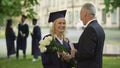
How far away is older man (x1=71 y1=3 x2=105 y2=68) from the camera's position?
7.23 metres

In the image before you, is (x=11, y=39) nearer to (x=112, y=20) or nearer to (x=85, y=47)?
(x=85, y=47)

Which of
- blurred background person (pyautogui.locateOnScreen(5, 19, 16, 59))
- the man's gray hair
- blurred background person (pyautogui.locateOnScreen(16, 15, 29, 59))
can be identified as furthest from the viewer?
blurred background person (pyautogui.locateOnScreen(5, 19, 16, 59))

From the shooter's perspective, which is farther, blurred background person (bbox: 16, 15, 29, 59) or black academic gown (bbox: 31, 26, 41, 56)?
blurred background person (bbox: 16, 15, 29, 59)

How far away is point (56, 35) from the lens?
7941 mm

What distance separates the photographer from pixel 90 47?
7.23m

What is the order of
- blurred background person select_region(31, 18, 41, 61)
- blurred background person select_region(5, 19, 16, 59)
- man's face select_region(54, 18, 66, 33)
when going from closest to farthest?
man's face select_region(54, 18, 66, 33) < blurred background person select_region(31, 18, 41, 61) < blurred background person select_region(5, 19, 16, 59)

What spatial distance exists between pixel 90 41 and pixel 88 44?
6 cm

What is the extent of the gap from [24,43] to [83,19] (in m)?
12.8

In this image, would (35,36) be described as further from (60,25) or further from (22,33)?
(60,25)

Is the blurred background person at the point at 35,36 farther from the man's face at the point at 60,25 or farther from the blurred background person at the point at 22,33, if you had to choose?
the man's face at the point at 60,25

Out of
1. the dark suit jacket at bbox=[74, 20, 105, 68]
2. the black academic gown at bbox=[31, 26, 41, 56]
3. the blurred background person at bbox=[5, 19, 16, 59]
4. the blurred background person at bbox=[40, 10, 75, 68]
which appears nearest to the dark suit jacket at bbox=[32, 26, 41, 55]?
the black academic gown at bbox=[31, 26, 41, 56]

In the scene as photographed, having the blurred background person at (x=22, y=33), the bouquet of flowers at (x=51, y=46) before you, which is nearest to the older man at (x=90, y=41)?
the bouquet of flowers at (x=51, y=46)

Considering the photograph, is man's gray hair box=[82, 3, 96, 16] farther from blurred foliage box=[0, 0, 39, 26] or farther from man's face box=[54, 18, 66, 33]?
blurred foliage box=[0, 0, 39, 26]

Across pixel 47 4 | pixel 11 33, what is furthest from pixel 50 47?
pixel 47 4
